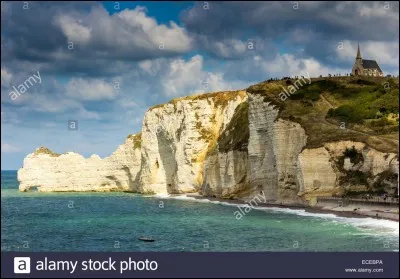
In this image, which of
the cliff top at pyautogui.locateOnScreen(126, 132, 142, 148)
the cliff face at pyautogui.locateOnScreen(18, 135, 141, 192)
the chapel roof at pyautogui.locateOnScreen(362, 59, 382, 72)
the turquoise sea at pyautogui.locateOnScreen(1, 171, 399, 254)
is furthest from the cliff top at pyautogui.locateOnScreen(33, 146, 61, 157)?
the chapel roof at pyautogui.locateOnScreen(362, 59, 382, 72)

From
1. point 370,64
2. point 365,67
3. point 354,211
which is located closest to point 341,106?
point 354,211

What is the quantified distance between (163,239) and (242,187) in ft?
160

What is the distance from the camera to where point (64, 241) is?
52.0 meters

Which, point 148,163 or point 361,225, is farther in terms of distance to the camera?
point 148,163

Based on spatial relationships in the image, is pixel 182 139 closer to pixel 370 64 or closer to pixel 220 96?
pixel 220 96

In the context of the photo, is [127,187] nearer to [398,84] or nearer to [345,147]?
[398,84]

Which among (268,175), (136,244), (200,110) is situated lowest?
(136,244)

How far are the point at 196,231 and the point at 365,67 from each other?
8917 centimetres

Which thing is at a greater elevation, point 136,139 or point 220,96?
point 220,96

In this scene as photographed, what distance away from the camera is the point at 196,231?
5672 centimetres

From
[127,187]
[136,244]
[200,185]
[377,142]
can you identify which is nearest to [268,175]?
[377,142]

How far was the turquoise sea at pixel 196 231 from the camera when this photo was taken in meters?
46.3

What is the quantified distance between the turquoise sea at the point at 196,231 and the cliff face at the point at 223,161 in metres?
7.19

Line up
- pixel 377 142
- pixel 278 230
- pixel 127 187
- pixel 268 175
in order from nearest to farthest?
pixel 278 230 < pixel 377 142 < pixel 268 175 < pixel 127 187
